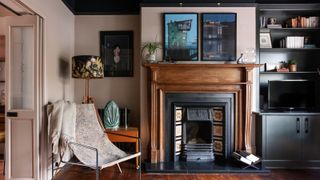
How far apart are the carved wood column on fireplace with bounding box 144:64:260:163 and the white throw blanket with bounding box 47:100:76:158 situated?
1371mm

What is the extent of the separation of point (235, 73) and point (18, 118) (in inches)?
121

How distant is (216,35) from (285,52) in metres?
1.26

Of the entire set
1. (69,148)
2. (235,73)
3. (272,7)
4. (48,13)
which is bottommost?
(69,148)

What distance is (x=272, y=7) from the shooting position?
4.58 m

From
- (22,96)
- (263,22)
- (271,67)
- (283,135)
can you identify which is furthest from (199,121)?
(22,96)

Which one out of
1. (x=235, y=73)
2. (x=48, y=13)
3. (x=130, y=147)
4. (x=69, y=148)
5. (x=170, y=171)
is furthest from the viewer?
(x=130, y=147)

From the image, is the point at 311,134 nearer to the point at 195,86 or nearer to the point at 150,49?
the point at 195,86

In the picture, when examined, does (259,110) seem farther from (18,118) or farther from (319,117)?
(18,118)

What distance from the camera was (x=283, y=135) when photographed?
13.9 feet

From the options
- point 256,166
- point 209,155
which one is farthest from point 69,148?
point 256,166

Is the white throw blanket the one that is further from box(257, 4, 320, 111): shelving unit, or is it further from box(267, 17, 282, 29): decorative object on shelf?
box(267, 17, 282, 29): decorative object on shelf

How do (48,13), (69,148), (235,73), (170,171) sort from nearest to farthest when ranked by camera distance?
(69,148) → (48,13) → (170,171) → (235,73)

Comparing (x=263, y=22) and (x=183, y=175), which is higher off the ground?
(x=263, y=22)

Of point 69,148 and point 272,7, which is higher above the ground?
point 272,7
